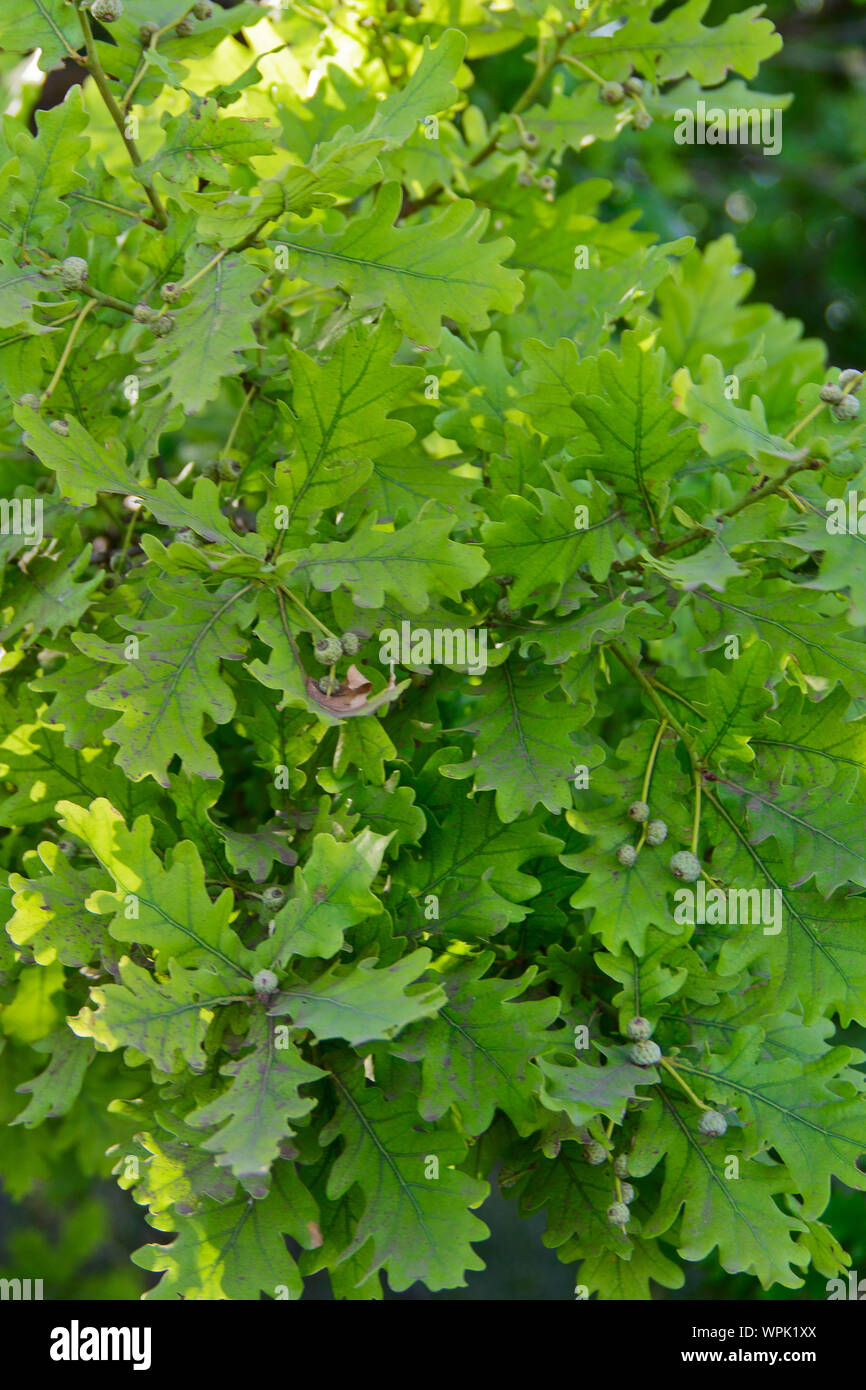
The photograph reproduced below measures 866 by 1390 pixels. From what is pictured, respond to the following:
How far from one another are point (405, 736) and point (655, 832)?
155 mm

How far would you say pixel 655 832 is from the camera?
713 mm

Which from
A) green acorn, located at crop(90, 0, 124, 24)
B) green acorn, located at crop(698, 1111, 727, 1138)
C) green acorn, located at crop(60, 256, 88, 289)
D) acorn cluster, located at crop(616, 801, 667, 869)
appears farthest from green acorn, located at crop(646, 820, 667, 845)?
green acorn, located at crop(90, 0, 124, 24)

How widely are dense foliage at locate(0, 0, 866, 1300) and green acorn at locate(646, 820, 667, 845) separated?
1 centimetres

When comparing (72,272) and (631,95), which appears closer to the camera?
(72,272)

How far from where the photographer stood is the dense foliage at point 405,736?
2.16 ft

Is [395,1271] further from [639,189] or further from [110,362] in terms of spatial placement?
[639,189]

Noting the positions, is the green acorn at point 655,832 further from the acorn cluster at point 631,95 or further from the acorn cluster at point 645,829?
the acorn cluster at point 631,95

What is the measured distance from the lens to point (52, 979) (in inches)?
33.6

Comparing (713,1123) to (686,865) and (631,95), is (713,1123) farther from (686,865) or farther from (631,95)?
(631,95)

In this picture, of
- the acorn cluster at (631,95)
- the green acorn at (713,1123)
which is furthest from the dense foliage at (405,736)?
the acorn cluster at (631,95)

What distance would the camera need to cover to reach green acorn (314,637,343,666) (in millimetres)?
669

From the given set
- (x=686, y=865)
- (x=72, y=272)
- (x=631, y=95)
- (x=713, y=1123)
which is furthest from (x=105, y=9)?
(x=713, y=1123)

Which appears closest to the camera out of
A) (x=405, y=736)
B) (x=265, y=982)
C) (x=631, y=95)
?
(x=265, y=982)

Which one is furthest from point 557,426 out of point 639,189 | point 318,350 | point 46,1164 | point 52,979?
point 639,189
